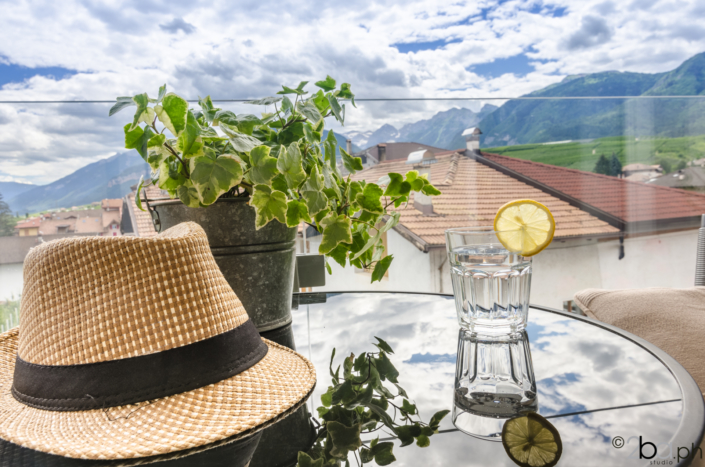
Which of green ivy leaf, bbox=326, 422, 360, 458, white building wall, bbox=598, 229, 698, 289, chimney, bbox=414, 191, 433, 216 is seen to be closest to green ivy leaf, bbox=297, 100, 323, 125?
green ivy leaf, bbox=326, 422, 360, 458

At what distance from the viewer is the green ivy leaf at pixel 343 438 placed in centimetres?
46

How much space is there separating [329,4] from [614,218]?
658 centimetres

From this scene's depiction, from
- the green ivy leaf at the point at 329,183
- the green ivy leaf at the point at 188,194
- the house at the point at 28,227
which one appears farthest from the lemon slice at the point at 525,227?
the house at the point at 28,227

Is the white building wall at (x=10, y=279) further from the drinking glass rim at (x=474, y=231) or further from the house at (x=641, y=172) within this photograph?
the house at (x=641, y=172)

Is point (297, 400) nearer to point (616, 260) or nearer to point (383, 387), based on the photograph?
point (383, 387)

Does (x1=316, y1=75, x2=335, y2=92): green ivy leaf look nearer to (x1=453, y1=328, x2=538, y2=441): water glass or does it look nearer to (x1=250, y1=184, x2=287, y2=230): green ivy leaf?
(x1=250, y1=184, x2=287, y2=230): green ivy leaf

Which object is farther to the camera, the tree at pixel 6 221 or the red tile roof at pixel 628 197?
the red tile roof at pixel 628 197

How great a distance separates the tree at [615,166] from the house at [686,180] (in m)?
0.28

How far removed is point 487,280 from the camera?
73 centimetres

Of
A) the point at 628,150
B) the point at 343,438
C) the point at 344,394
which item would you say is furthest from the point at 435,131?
the point at 343,438

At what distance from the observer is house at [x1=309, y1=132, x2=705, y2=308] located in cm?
342

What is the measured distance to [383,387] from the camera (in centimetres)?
61

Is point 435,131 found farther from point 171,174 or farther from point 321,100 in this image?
point 171,174

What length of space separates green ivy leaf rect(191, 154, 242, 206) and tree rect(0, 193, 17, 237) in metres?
2.73
